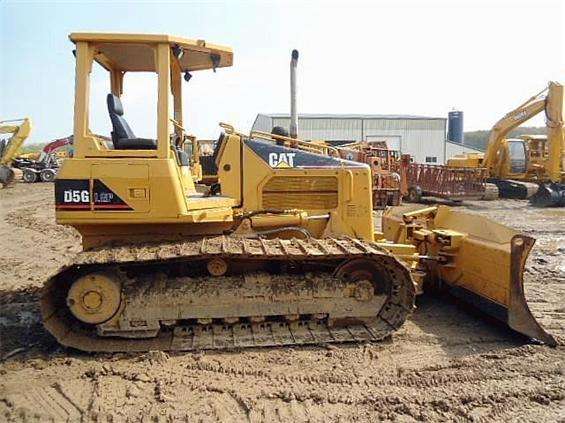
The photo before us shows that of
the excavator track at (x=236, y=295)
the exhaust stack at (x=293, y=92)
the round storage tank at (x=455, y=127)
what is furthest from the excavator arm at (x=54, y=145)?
the round storage tank at (x=455, y=127)

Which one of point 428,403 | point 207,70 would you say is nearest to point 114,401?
point 428,403

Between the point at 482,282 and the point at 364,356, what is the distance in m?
1.65

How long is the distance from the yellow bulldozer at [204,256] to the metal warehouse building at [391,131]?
34605 millimetres

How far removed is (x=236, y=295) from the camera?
448 centimetres

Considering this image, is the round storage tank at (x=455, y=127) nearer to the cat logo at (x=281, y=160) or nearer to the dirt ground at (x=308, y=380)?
the dirt ground at (x=308, y=380)

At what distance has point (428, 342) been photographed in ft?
14.9

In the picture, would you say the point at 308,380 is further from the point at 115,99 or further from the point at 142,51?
the point at 142,51

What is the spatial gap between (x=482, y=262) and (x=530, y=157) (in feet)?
62.8

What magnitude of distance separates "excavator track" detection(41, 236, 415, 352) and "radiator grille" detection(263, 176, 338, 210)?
2.25 ft

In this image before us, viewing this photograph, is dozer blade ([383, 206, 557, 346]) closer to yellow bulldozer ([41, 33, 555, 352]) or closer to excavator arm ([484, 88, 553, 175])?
yellow bulldozer ([41, 33, 555, 352])

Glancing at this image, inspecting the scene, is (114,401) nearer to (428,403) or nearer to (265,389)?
(265,389)

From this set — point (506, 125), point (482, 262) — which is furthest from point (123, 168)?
point (506, 125)

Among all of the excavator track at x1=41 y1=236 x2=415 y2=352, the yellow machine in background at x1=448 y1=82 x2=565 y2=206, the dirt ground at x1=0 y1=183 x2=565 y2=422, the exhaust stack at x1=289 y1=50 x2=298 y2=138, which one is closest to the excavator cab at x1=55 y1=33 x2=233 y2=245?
the excavator track at x1=41 y1=236 x2=415 y2=352

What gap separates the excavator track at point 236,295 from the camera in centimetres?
429
